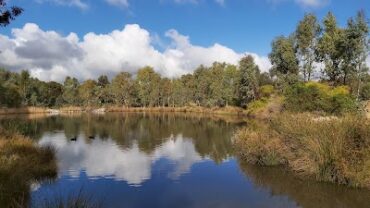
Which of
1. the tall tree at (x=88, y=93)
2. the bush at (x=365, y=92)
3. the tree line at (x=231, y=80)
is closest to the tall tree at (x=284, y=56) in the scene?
the tree line at (x=231, y=80)

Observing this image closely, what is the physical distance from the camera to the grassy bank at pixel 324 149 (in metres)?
16.9

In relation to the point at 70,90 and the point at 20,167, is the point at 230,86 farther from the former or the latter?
the point at 20,167

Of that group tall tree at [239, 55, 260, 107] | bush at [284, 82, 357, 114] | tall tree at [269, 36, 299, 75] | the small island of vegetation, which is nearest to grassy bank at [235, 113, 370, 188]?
the small island of vegetation

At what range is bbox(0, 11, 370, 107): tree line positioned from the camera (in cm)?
5975

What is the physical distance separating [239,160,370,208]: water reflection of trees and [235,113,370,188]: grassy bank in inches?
19.6

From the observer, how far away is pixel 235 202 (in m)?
16.4

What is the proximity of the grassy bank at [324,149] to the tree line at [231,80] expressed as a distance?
34.6m

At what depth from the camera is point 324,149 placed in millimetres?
17641

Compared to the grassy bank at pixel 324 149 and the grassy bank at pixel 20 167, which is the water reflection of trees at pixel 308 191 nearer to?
the grassy bank at pixel 324 149

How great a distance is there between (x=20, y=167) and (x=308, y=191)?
12.6m

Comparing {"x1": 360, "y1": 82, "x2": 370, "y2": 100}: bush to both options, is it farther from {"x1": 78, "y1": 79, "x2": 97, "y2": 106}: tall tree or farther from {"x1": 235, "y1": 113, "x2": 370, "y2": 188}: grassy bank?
{"x1": 78, "y1": 79, "x2": 97, "y2": 106}: tall tree

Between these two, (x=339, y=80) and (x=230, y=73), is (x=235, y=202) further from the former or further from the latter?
(x=230, y=73)

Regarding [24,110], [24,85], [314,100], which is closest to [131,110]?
[24,85]

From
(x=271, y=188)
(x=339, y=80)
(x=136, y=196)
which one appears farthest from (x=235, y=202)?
(x=339, y=80)
